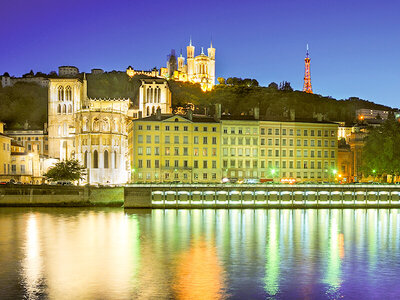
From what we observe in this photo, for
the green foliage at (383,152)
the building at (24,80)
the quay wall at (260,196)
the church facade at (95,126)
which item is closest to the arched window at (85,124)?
the church facade at (95,126)

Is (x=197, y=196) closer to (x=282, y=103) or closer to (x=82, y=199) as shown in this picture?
(x=82, y=199)

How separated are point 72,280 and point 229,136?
192 ft

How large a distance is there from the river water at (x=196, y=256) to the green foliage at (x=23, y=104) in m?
85.3

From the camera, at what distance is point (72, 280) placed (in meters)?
31.9

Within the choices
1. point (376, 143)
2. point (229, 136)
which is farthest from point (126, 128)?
point (376, 143)

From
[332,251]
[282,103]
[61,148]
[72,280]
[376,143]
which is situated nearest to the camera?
[72,280]

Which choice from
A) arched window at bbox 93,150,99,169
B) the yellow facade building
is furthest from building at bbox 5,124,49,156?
the yellow facade building

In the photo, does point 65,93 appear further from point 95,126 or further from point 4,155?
point 4,155

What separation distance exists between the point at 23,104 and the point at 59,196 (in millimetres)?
89234

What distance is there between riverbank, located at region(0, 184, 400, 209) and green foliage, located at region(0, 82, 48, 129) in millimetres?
68195

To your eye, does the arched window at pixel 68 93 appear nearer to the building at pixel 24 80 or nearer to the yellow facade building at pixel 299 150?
the yellow facade building at pixel 299 150

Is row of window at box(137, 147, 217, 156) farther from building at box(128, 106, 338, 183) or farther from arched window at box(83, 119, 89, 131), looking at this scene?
arched window at box(83, 119, 89, 131)

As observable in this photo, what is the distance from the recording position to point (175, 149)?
8619 cm

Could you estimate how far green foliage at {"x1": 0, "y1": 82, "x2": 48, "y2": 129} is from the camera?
487ft
